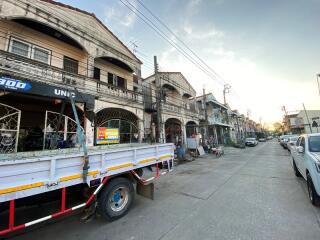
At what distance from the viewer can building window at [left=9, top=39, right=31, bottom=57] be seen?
7602mm

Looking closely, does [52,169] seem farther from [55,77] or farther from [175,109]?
[175,109]

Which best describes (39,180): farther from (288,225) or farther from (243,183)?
(243,183)

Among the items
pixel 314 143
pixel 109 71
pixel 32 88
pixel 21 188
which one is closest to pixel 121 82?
pixel 109 71

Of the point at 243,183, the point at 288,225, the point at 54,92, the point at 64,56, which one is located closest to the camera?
the point at 288,225

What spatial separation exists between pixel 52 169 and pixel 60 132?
6569 mm

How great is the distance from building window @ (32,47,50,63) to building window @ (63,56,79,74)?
0.90 metres

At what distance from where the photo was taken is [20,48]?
309 inches

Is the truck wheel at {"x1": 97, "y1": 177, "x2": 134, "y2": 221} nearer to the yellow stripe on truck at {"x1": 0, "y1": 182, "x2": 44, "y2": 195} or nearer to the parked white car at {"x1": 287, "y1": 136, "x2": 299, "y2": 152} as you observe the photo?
the yellow stripe on truck at {"x1": 0, "y1": 182, "x2": 44, "y2": 195}

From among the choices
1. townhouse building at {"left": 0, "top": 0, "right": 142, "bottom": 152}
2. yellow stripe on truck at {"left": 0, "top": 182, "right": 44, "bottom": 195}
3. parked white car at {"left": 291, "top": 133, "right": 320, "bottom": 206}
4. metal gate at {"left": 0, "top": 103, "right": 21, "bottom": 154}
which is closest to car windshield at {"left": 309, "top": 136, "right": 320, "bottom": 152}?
parked white car at {"left": 291, "top": 133, "right": 320, "bottom": 206}

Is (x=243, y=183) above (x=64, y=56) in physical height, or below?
below

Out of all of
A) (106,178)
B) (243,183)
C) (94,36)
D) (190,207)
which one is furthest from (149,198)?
(94,36)

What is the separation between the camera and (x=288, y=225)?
3.47 metres

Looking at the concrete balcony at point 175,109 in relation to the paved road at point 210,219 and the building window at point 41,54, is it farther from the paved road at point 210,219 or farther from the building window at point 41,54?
the paved road at point 210,219

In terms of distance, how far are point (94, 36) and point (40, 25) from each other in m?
2.90
